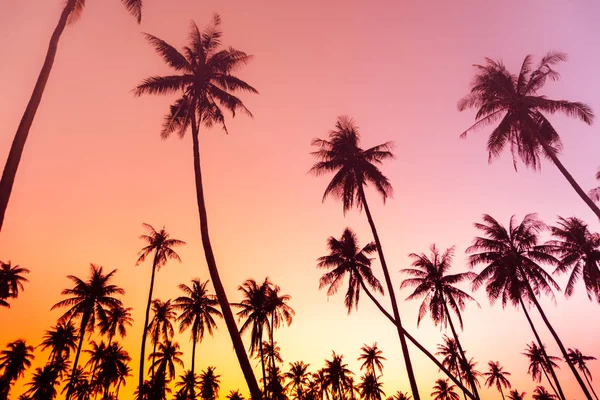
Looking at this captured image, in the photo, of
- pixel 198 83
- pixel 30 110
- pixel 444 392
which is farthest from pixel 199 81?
pixel 444 392

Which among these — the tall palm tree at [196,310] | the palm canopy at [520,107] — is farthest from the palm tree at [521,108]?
the tall palm tree at [196,310]

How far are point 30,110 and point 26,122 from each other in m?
0.45

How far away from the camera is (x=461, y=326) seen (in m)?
28.3

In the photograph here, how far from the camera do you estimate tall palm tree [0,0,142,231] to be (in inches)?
317

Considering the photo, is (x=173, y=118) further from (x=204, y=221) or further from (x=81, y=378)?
(x=81, y=378)

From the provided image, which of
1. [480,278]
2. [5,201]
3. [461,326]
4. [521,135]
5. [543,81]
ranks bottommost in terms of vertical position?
[5,201]

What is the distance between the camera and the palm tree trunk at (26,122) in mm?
8039

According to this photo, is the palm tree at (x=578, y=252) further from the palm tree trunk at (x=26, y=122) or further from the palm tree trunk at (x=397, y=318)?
the palm tree trunk at (x=26, y=122)

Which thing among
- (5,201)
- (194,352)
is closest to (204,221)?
(5,201)

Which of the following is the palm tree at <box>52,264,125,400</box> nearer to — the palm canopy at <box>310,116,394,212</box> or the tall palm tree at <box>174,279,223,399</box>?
the tall palm tree at <box>174,279,223,399</box>

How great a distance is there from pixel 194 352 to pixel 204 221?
103ft

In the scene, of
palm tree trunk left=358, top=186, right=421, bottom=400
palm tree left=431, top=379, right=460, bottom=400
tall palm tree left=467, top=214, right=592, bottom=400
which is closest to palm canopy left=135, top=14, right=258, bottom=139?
palm tree trunk left=358, top=186, right=421, bottom=400

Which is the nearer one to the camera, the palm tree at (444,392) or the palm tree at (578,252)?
the palm tree at (578,252)

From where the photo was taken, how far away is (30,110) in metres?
9.47
